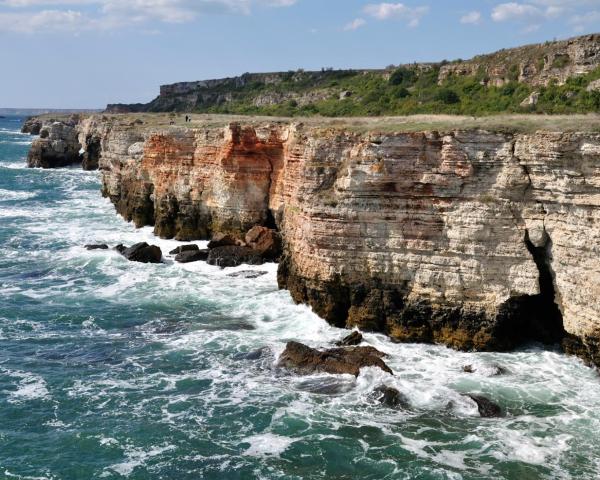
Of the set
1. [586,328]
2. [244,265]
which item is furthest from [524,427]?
[244,265]

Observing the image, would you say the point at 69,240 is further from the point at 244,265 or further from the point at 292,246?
the point at 292,246

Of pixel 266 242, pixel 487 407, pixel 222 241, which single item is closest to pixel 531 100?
pixel 266 242

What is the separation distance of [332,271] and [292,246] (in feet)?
9.73

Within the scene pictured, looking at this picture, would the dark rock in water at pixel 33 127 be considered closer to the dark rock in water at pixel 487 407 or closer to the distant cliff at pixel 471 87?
the distant cliff at pixel 471 87

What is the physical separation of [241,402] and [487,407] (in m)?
6.32

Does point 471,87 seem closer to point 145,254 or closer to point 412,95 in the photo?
point 412,95

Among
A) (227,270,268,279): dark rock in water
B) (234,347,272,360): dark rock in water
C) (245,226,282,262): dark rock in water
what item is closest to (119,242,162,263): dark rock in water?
(245,226,282,262): dark rock in water

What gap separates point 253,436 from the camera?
611 inches

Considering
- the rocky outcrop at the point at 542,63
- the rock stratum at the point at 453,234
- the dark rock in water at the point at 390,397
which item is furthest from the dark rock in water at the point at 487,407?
the rocky outcrop at the point at 542,63

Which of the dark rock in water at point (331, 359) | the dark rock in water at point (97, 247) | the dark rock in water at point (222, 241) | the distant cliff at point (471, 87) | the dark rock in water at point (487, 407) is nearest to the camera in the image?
the dark rock in water at point (487, 407)

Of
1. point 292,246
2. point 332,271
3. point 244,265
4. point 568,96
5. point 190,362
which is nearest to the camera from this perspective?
point 190,362

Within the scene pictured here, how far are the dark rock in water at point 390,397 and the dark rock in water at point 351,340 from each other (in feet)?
10.8

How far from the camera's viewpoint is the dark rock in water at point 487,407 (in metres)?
16.2

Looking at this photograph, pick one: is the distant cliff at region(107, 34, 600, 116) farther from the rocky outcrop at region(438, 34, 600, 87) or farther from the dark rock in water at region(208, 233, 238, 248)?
the dark rock in water at region(208, 233, 238, 248)
